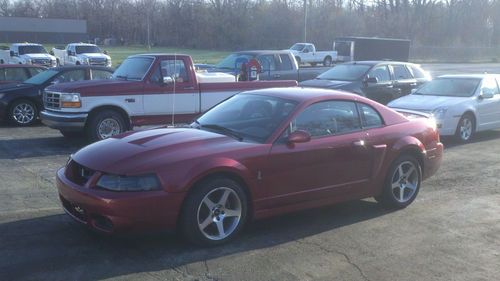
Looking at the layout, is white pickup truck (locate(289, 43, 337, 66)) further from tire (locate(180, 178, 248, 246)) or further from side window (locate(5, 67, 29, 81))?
tire (locate(180, 178, 248, 246))

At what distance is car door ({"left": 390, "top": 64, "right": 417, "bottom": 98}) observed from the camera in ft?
52.5

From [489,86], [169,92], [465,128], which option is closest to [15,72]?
[169,92]

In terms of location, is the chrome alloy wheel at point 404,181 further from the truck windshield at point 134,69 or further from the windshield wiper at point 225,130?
the truck windshield at point 134,69

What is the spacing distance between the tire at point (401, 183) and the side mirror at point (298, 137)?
1.52 m

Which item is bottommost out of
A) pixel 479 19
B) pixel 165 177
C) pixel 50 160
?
pixel 50 160

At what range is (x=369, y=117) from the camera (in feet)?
22.5

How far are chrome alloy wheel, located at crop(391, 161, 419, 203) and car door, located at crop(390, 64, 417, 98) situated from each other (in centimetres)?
911

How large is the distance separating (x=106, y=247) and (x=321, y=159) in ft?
7.83

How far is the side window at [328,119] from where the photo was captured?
6199 millimetres

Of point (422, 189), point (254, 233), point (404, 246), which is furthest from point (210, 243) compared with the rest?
A: point (422, 189)

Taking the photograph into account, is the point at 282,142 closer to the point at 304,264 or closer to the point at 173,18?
the point at 304,264

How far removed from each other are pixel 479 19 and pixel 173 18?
43.0m

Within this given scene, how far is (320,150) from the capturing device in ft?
20.1

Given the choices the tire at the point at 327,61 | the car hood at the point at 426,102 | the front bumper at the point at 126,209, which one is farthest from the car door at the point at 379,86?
the tire at the point at 327,61
